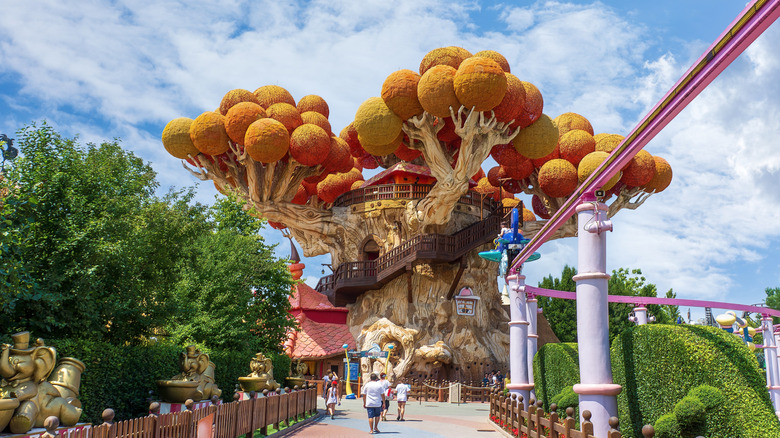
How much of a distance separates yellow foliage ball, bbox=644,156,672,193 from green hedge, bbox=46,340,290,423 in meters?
25.6

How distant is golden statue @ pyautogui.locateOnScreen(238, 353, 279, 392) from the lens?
15.6 m

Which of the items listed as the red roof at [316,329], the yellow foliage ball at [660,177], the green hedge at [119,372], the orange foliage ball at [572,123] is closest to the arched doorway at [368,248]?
the red roof at [316,329]

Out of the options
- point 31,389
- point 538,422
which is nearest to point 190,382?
point 31,389

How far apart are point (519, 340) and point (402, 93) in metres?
14.7

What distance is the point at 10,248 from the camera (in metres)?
8.91

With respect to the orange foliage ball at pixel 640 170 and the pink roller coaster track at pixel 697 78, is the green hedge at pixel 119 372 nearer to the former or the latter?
the pink roller coaster track at pixel 697 78

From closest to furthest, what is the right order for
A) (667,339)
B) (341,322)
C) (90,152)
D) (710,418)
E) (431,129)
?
(710,418)
(667,339)
(90,152)
(431,129)
(341,322)

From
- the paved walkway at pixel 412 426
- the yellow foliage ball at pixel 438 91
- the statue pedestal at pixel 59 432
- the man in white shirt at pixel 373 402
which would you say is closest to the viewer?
the statue pedestal at pixel 59 432

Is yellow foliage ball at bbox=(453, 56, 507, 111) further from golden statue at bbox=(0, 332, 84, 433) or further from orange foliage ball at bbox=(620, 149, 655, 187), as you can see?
golden statue at bbox=(0, 332, 84, 433)

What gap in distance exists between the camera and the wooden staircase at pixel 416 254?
97.0 feet

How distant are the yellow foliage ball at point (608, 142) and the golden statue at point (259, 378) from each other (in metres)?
21.8

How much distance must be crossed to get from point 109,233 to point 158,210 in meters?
4.66

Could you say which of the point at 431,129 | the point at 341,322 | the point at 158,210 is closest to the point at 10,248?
the point at 158,210

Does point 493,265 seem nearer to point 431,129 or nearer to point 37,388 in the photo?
point 431,129
